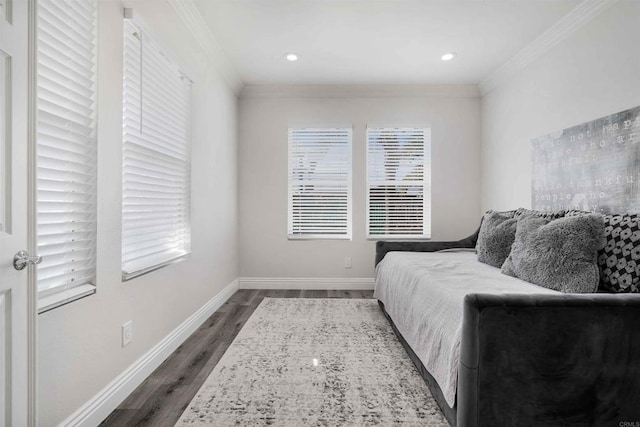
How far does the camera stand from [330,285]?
411cm

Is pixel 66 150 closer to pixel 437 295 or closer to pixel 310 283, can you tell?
pixel 437 295

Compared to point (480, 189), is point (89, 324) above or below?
below

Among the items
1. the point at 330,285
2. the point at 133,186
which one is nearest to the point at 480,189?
the point at 330,285

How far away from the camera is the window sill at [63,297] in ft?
4.03

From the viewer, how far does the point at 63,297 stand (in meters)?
1.33

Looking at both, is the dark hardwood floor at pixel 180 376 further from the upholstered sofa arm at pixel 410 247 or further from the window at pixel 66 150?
the upholstered sofa arm at pixel 410 247

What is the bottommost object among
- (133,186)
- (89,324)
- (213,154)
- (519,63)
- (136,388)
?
(136,388)

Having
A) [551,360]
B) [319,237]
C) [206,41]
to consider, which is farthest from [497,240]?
[206,41]

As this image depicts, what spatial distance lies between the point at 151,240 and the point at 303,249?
227 cm

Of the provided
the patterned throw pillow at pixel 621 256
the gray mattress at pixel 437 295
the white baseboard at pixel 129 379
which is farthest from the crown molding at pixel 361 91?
the white baseboard at pixel 129 379

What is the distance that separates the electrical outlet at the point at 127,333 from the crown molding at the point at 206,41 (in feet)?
7.12

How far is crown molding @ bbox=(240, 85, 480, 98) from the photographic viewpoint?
159 inches

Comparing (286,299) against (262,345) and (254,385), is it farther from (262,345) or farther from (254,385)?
A: (254,385)

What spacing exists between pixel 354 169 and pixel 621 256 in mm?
2765
